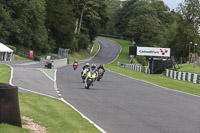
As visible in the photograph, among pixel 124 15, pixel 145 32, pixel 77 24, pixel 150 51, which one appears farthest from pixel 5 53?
pixel 124 15

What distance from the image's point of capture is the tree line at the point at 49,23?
245 ft

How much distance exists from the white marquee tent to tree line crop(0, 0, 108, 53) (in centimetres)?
805

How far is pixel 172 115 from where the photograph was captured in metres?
12.7

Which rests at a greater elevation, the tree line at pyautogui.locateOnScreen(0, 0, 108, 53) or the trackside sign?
the tree line at pyautogui.locateOnScreen(0, 0, 108, 53)

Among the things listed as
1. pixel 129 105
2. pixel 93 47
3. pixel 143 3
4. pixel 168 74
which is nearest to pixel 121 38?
pixel 143 3

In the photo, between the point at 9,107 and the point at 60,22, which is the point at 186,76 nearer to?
the point at 9,107

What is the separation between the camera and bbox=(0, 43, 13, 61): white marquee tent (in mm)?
56375

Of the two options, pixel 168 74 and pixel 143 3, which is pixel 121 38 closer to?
pixel 143 3

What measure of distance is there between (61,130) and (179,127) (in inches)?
130

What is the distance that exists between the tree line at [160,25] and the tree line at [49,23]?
436 inches

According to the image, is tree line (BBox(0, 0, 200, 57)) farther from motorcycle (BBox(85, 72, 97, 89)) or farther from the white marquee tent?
motorcycle (BBox(85, 72, 97, 89))

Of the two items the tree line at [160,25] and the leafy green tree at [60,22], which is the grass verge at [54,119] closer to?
the tree line at [160,25]

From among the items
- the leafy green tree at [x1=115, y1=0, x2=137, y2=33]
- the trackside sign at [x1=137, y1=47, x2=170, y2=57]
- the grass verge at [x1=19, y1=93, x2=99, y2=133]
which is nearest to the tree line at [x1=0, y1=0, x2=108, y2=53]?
the leafy green tree at [x1=115, y1=0, x2=137, y2=33]

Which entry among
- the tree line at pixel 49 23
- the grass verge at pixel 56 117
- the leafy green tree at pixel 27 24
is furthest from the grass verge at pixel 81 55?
the grass verge at pixel 56 117
